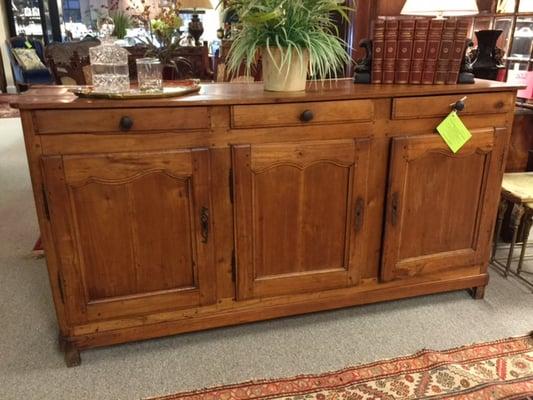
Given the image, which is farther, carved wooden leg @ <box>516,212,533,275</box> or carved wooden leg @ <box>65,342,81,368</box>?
carved wooden leg @ <box>516,212,533,275</box>

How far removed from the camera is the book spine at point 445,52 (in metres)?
1.72

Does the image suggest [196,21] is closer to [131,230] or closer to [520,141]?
[520,141]

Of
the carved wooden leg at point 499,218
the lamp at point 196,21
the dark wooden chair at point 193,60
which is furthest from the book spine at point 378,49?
the lamp at point 196,21

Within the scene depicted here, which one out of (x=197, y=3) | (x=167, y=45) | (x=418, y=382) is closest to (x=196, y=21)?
(x=197, y=3)

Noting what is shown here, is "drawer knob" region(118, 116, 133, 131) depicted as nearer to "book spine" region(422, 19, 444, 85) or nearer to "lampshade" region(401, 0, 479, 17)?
"book spine" region(422, 19, 444, 85)

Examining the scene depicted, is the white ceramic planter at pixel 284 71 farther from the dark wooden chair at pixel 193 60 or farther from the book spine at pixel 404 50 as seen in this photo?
the dark wooden chair at pixel 193 60

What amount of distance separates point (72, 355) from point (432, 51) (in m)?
1.72

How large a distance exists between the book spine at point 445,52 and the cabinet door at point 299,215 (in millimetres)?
448

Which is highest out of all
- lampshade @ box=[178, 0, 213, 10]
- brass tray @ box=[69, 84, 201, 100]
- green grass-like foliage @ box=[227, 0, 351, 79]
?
lampshade @ box=[178, 0, 213, 10]

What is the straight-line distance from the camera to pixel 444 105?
1.65 meters

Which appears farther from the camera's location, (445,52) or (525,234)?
(525,234)

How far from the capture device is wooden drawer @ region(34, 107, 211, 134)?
1313 mm

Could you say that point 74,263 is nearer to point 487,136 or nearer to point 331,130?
point 331,130

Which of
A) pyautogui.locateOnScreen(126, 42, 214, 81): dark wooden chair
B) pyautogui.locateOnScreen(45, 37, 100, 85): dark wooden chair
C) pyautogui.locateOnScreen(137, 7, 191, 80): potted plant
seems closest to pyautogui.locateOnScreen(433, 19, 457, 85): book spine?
pyautogui.locateOnScreen(137, 7, 191, 80): potted plant
